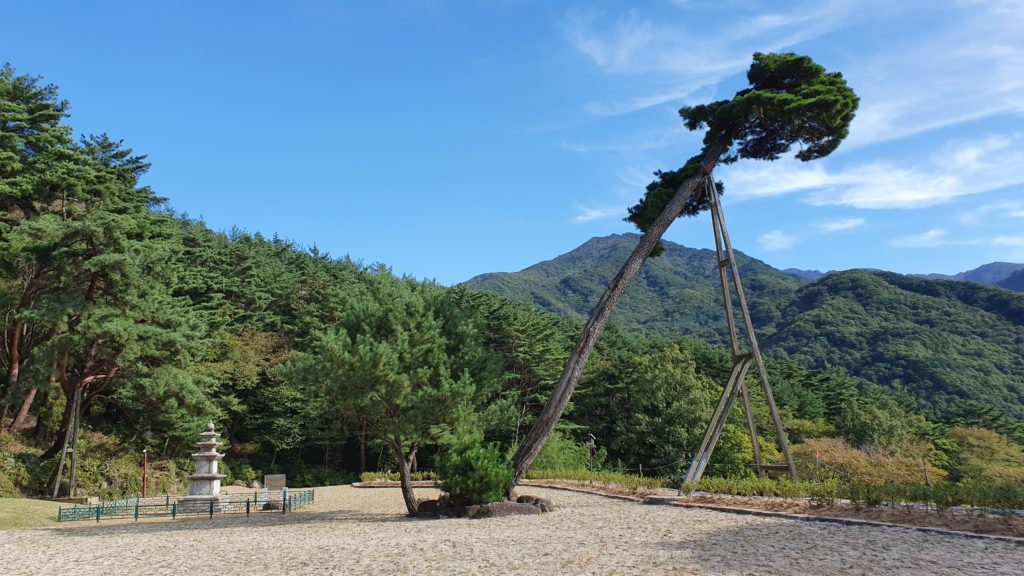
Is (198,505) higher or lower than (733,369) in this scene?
lower

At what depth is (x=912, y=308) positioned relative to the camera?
71562 mm

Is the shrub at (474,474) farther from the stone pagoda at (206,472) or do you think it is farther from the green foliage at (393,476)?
the green foliage at (393,476)

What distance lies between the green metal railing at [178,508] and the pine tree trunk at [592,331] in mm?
7035

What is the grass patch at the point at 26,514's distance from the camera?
44.2ft

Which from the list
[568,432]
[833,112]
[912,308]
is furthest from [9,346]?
[912,308]

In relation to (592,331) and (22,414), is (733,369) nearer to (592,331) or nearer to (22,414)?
(592,331)

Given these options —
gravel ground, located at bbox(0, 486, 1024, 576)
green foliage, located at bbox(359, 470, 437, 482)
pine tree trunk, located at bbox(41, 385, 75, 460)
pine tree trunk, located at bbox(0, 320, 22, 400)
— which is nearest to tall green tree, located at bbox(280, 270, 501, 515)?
gravel ground, located at bbox(0, 486, 1024, 576)

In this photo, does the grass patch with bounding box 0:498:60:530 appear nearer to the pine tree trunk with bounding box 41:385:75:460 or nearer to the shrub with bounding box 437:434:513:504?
the pine tree trunk with bounding box 41:385:75:460

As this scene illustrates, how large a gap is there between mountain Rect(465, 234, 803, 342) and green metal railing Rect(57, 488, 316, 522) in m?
59.8

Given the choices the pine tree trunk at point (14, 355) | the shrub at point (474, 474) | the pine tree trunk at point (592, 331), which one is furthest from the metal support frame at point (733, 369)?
the pine tree trunk at point (14, 355)

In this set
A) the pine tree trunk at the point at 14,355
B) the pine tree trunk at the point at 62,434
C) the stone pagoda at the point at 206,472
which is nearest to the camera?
the stone pagoda at the point at 206,472

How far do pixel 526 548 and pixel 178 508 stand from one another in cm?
1256

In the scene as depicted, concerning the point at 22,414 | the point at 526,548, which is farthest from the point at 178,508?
the point at 526,548

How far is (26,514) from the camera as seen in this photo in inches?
570
